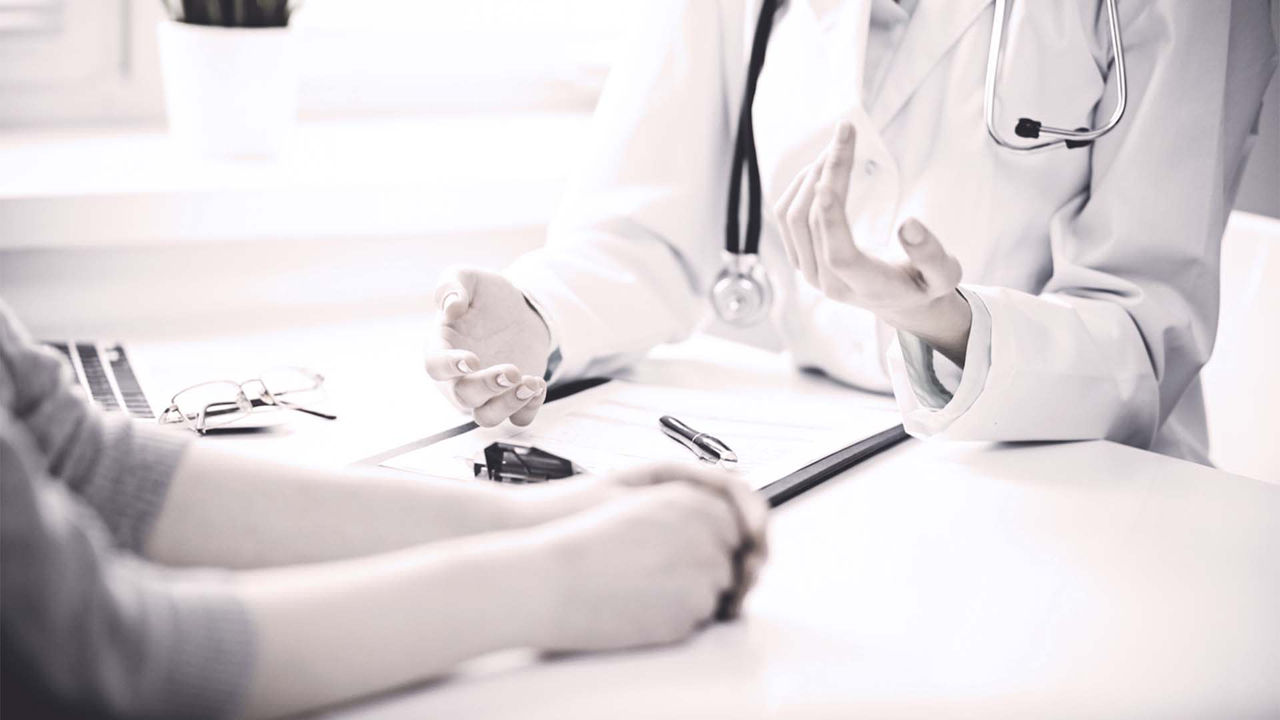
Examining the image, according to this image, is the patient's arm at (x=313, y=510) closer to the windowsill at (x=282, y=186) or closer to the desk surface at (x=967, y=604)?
the desk surface at (x=967, y=604)

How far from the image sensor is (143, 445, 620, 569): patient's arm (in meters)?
0.63

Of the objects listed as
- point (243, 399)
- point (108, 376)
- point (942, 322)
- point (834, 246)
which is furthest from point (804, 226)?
point (108, 376)

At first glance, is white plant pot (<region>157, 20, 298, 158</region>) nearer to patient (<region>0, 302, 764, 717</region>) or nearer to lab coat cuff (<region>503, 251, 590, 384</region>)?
lab coat cuff (<region>503, 251, 590, 384</region>)

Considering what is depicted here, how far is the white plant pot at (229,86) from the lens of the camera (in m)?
1.36

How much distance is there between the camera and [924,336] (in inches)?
38.9

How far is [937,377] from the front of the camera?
999 mm

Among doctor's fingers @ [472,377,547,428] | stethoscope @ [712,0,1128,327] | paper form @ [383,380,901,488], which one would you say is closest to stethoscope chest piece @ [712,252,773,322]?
stethoscope @ [712,0,1128,327]

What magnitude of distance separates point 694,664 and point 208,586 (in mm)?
240

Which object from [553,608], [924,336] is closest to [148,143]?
[924,336]

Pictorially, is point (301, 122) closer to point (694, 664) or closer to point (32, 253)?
point (32, 253)

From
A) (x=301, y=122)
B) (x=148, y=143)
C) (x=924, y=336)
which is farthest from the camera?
(x=301, y=122)

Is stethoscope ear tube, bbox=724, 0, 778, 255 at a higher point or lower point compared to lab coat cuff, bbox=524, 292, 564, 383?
higher

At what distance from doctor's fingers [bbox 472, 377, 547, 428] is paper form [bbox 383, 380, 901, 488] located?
14 millimetres

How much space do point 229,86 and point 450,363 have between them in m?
0.64
